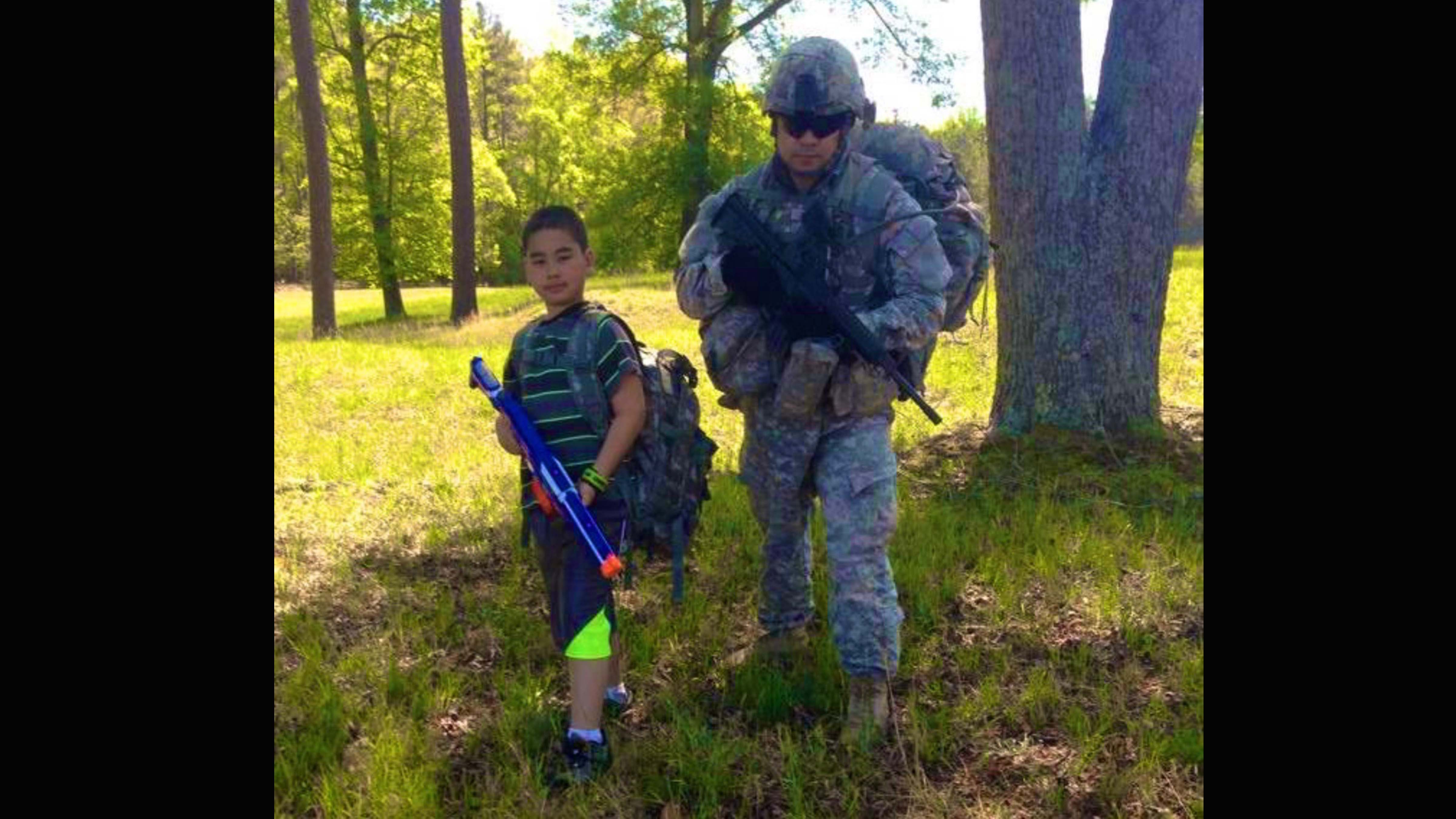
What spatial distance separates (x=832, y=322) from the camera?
3008mm

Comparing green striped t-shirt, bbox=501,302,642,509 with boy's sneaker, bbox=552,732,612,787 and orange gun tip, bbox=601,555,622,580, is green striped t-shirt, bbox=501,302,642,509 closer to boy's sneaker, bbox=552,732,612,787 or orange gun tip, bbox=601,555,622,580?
orange gun tip, bbox=601,555,622,580

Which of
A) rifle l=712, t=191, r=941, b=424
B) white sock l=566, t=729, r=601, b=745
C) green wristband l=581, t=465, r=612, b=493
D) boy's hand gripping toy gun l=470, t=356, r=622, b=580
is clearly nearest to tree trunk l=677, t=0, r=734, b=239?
rifle l=712, t=191, r=941, b=424

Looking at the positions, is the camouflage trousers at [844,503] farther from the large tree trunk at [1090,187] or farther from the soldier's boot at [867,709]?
the large tree trunk at [1090,187]

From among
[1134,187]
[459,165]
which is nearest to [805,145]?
[1134,187]

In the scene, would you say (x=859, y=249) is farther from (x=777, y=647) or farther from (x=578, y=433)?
(x=777, y=647)

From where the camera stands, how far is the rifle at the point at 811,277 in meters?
2.95

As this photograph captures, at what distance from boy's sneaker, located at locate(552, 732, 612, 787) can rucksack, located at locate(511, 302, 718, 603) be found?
525 mm

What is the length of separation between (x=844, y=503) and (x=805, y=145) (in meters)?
1.23

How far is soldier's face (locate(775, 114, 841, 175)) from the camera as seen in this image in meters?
3.04
